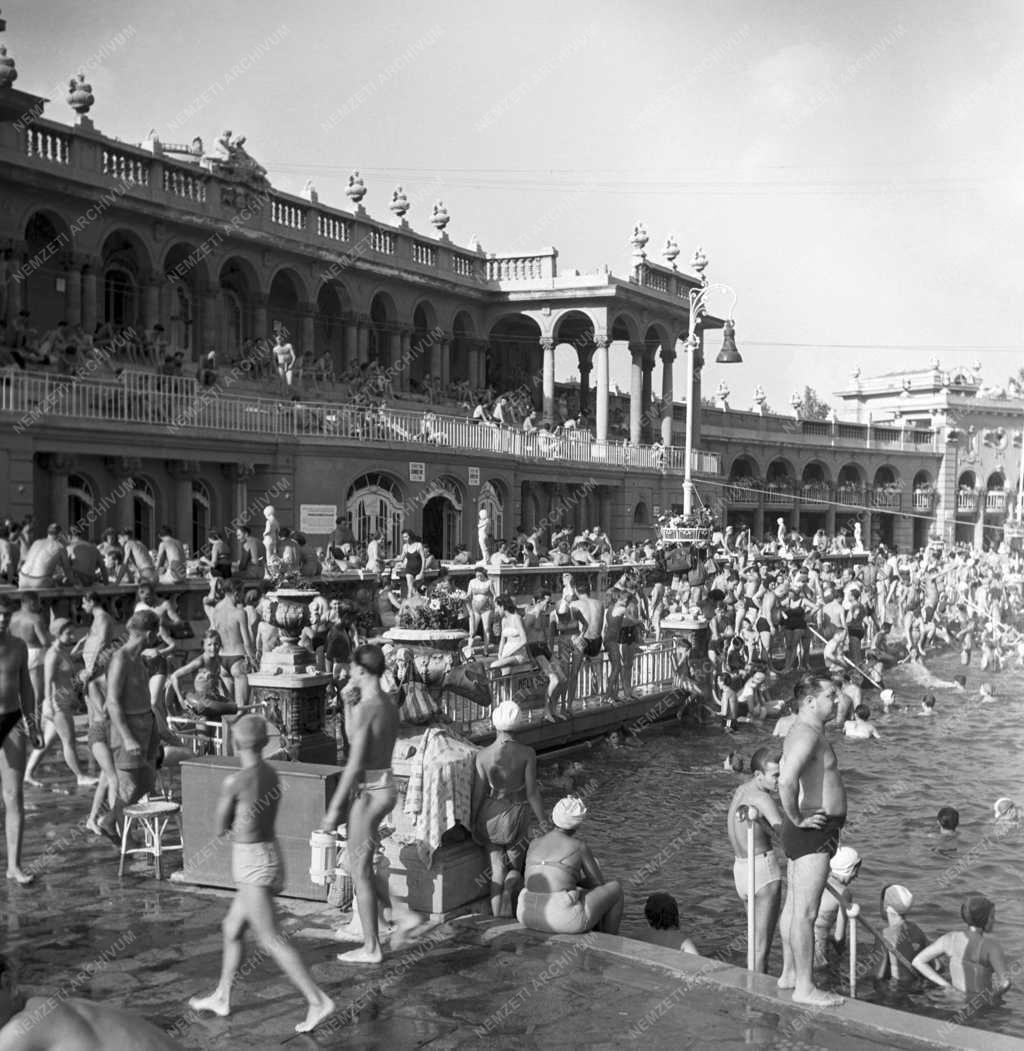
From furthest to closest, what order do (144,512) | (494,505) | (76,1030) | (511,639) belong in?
(494,505) → (144,512) → (511,639) → (76,1030)

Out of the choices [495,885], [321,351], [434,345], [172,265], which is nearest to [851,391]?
[434,345]

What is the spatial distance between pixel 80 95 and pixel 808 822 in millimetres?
23033

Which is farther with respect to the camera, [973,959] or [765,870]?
[973,959]

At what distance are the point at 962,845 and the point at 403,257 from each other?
82.7 feet

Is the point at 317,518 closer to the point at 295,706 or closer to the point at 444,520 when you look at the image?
the point at 444,520

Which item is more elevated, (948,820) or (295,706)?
(295,706)

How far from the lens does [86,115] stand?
24.8 metres

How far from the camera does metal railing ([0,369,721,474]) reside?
20469 mm

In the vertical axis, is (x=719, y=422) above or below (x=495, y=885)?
above

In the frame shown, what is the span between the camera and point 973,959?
823 cm

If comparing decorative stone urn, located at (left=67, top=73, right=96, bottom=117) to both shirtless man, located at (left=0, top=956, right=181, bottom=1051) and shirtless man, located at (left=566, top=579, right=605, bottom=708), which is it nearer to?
shirtless man, located at (left=566, top=579, right=605, bottom=708)

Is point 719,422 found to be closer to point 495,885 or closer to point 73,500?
point 73,500

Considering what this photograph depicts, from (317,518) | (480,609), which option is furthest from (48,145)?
(480,609)

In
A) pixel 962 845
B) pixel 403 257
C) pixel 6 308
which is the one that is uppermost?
pixel 403 257
